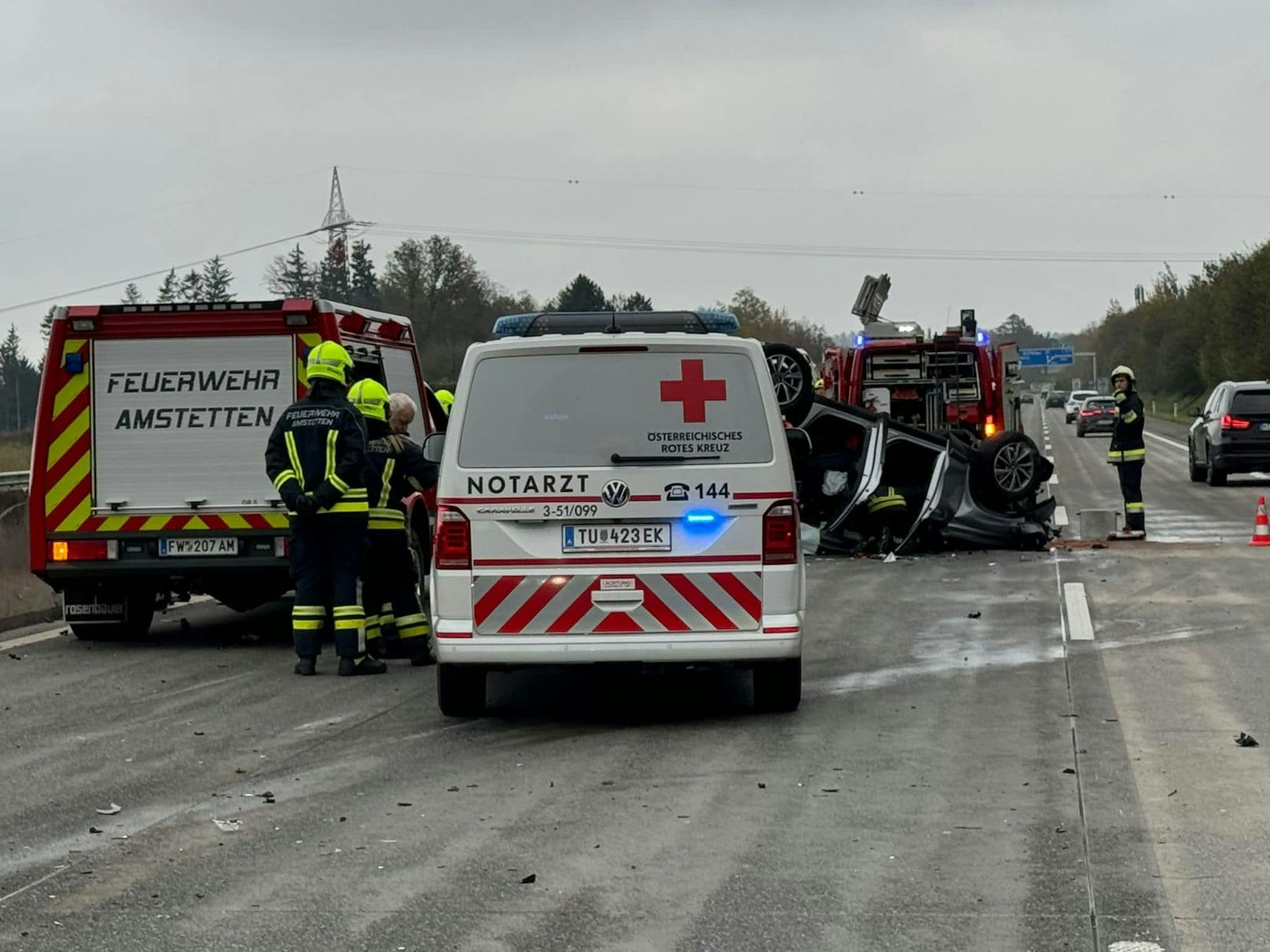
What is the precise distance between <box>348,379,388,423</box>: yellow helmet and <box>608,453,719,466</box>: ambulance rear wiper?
315 cm

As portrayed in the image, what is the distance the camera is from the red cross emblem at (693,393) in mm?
9125

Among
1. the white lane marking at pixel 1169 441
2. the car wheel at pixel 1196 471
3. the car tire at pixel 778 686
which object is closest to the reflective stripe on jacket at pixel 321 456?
the car tire at pixel 778 686

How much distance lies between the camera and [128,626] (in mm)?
13680

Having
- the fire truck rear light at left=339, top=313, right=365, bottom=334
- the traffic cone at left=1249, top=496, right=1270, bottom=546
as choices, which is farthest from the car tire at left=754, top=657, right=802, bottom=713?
the traffic cone at left=1249, top=496, right=1270, bottom=546

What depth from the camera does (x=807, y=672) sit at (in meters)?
11.2

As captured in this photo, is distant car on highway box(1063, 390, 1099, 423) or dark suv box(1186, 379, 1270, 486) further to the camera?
distant car on highway box(1063, 390, 1099, 423)

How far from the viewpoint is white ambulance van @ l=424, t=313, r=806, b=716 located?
9.05 m

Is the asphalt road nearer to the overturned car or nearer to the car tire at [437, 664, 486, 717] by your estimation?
the car tire at [437, 664, 486, 717]

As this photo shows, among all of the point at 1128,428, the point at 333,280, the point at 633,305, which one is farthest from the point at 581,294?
the point at 1128,428

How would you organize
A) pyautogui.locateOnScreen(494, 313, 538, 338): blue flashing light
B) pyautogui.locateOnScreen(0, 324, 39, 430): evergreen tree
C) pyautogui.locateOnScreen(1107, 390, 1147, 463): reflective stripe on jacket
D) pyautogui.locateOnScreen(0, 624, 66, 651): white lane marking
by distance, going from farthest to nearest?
1. pyautogui.locateOnScreen(0, 324, 39, 430): evergreen tree
2. pyautogui.locateOnScreen(1107, 390, 1147, 463): reflective stripe on jacket
3. pyautogui.locateOnScreen(0, 624, 66, 651): white lane marking
4. pyautogui.locateOnScreen(494, 313, 538, 338): blue flashing light

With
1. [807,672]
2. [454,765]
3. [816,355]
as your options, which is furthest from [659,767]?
[816,355]

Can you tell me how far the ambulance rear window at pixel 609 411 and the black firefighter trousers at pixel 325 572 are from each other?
2.57 meters

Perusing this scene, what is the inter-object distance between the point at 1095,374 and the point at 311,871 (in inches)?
5851

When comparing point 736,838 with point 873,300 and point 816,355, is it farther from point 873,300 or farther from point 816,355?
point 816,355
